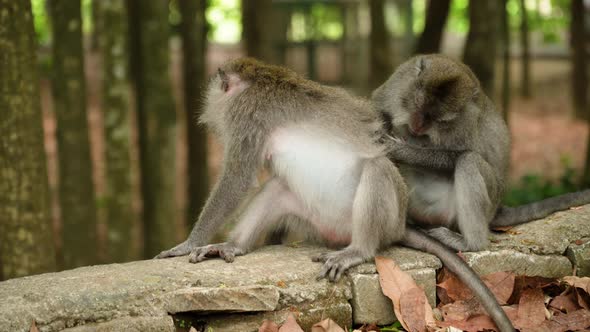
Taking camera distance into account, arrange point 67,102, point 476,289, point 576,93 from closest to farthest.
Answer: point 476,289 → point 67,102 → point 576,93

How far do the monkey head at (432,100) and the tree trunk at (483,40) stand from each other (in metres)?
2.92

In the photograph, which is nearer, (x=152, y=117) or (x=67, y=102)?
(x=67, y=102)

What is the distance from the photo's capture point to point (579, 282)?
4207 mm

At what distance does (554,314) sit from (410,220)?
4.25ft

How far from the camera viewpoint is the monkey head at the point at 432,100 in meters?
4.57

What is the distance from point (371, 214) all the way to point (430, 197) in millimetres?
966

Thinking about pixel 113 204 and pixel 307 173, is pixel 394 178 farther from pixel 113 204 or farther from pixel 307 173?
pixel 113 204

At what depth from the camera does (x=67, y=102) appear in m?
6.87

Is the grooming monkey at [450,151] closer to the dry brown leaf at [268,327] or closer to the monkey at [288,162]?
the monkey at [288,162]

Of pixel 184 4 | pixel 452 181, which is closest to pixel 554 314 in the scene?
pixel 452 181

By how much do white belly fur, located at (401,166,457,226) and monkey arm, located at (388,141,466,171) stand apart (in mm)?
153

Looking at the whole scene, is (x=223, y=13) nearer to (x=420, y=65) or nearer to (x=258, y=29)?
(x=258, y=29)

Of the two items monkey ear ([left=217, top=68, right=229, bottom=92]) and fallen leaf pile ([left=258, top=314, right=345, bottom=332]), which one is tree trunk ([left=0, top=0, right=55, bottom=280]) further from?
fallen leaf pile ([left=258, top=314, right=345, bottom=332])

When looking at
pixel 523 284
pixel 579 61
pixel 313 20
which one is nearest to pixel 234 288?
pixel 523 284
